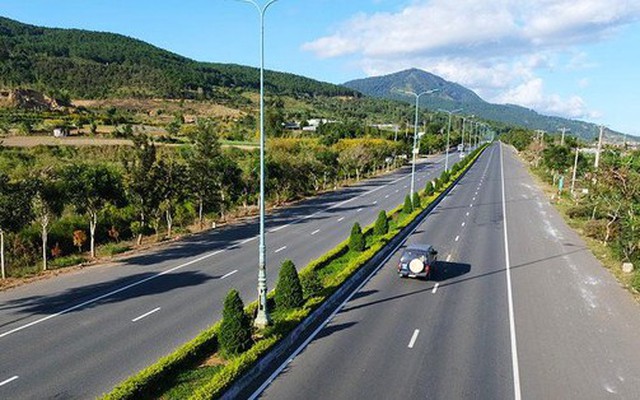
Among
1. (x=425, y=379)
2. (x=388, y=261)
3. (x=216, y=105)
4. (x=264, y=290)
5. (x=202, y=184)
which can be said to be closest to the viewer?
(x=425, y=379)

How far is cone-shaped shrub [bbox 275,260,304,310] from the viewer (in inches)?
677

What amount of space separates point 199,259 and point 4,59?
4970 inches

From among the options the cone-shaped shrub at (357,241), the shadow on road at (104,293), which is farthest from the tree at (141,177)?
the cone-shaped shrub at (357,241)

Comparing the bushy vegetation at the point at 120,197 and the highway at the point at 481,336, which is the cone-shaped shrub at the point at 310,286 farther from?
the bushy vegetation at the point at 120,197

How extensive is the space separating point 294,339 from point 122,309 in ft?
24.7

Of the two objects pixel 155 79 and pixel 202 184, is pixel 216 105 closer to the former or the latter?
pixel 155 79

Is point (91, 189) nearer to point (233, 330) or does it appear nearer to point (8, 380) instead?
point (8, 380)

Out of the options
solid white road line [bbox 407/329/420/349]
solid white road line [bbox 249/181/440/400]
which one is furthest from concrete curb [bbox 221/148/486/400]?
solid white road line [bbox 407/329/420/349]

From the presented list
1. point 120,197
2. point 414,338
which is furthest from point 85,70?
point 414,338

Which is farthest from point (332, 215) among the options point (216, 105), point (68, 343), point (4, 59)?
point (4, 59)

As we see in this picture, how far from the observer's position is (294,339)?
604 inches

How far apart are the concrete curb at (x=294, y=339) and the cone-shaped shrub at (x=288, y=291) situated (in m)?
0.84

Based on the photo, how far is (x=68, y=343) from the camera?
15.2 meters

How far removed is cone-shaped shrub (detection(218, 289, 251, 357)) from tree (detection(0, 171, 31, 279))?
1386cm
